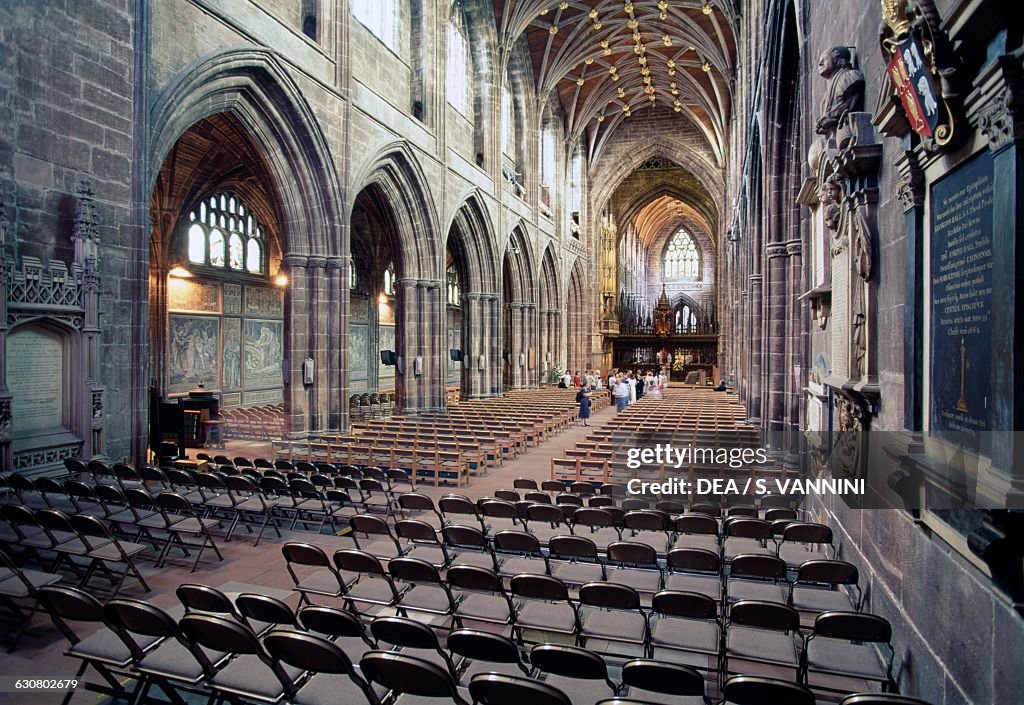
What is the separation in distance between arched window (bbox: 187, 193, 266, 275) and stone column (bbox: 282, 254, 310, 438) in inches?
315

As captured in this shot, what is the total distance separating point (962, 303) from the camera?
328cm

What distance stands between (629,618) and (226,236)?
23601 millimetres

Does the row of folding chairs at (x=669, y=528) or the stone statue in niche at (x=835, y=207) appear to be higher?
the stone statue in niche at (x=835, y=207)

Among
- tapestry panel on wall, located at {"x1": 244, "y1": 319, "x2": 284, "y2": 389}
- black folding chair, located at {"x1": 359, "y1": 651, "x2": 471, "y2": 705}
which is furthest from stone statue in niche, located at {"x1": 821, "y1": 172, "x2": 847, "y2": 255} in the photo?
tapestry panel on wall, located at {"x1": 244, "y1": 319, "x2": 284, "y2": 389}

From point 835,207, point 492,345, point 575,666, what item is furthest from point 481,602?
point 492,345

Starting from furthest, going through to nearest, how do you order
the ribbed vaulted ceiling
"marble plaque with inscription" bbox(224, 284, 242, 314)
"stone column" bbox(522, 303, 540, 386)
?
"stone column" bbox(522, 303, 540, 386) → the ribbed vaulted ceiling → "marble plaque with inscription" bbox(224, 284, 242, 314)

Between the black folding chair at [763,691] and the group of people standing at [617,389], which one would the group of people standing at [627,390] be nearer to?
the group of people standing at [617,389]

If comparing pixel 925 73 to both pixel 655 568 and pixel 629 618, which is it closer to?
pixel 629 618

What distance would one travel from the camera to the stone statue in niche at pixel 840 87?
17.5 feet

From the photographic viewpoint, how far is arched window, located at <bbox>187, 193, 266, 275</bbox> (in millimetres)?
22625

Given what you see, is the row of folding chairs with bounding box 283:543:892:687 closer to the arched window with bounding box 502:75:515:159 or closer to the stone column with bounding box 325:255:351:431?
the stone column with bounding box 325:255:351:431

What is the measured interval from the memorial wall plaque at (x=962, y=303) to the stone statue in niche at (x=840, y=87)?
2.09 metres

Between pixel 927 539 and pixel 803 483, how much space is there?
5.63m

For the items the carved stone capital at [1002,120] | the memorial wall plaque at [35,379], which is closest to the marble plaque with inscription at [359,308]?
the memorial wall plaque at [35,379]
